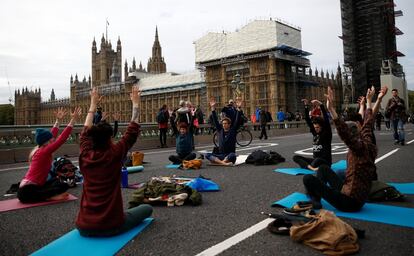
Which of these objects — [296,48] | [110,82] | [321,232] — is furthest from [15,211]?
[110,82]

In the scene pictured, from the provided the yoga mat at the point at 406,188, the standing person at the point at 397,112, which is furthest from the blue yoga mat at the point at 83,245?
the standing person at the point at 397,112

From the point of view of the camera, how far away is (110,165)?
3.31 m

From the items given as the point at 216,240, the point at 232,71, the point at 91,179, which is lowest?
the point at 216,240

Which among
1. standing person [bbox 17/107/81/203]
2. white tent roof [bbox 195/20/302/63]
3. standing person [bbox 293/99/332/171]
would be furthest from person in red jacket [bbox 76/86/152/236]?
white tent roof [bbox 195/20/302/63]

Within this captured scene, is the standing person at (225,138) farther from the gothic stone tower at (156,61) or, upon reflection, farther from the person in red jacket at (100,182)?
the gothic stone tower at (156,61)

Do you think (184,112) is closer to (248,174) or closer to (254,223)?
(248,174)

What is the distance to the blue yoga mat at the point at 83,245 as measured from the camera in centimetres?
305

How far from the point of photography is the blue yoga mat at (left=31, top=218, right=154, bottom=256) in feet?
10.00

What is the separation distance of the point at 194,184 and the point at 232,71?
66.0 meters

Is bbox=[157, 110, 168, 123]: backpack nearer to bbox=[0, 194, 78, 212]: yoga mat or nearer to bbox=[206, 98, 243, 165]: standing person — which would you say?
bbox=[206, 98, 243, 165]: standing person

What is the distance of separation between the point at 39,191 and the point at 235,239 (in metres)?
3.34

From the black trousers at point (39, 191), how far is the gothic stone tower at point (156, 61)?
366ft

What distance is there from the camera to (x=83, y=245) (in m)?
3.20

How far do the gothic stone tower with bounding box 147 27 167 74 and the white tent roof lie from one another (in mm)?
45196
